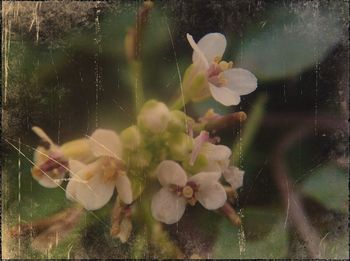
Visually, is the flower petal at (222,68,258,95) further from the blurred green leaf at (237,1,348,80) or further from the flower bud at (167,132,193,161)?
the flower bud at (167,132,193,161)

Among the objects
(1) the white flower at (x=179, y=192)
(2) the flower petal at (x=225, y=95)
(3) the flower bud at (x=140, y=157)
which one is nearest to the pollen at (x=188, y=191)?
(1) the white flower at (x=179, y=192)

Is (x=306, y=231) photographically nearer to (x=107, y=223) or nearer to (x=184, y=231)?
(x=184, y=231)

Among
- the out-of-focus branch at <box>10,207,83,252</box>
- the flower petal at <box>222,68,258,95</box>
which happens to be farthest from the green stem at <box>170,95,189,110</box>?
the out-of-focus branch at <box>10,207,83,252</box>

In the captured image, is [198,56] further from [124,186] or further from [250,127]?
[124,186]

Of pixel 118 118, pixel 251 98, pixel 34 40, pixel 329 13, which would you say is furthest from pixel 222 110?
pixel 34 40

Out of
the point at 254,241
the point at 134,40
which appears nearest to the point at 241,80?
the point at 134,40
